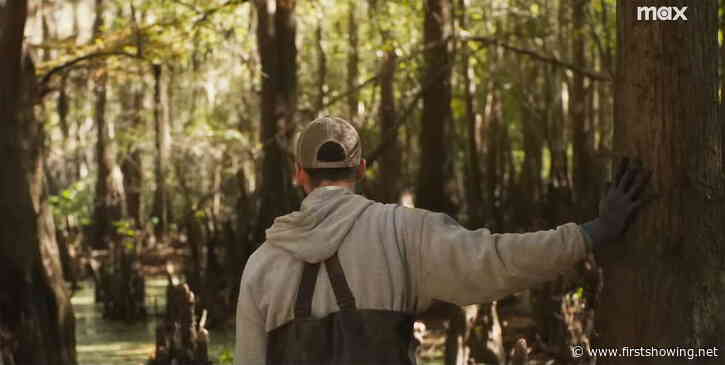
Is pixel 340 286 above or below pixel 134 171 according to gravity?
below

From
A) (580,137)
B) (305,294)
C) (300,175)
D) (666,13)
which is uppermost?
(666,13)

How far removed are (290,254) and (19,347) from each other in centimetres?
421

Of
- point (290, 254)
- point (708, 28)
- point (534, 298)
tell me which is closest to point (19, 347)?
point (534, 298)

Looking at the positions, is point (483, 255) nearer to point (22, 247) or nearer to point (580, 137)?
point (22, 247)

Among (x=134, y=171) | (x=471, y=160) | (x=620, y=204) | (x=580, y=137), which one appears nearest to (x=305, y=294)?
(x=620, y=204)

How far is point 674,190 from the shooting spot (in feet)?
8.64

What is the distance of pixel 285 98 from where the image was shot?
34.3 ft

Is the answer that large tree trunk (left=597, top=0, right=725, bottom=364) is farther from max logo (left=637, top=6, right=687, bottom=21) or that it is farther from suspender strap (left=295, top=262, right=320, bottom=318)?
suspender strap (left=295, top=262, right=320, bottom=318)

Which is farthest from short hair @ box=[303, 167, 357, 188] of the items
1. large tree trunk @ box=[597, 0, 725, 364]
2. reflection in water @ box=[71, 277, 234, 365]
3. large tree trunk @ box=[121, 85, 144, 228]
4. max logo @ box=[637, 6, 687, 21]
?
large tree trunk @ box=[121, 85, 144, 228]

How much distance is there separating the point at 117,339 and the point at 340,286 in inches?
261

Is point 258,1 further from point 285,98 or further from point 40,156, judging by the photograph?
point 40,156

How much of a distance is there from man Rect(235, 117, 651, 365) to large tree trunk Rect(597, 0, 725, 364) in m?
0.27

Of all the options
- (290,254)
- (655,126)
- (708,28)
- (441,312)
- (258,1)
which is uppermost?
(258,1)

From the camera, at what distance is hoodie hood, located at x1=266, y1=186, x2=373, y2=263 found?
233 centimetres
